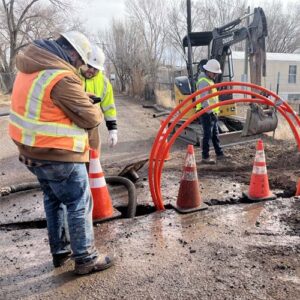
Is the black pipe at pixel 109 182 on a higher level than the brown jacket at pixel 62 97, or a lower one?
lower

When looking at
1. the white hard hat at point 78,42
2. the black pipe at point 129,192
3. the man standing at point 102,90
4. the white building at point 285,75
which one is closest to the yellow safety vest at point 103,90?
the man standing at point 102,90

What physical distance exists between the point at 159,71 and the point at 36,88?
26.0 meters

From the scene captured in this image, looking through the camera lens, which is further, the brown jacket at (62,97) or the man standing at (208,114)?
the man standing at (208,114)

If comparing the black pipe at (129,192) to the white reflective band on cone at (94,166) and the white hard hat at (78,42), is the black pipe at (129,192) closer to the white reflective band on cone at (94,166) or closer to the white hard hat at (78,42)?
the white reflective band on cone at (94,166)

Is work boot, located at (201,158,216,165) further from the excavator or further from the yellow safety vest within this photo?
the yellow safety vest

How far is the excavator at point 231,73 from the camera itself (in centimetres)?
746

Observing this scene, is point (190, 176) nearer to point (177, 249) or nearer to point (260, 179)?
point (260, 179)

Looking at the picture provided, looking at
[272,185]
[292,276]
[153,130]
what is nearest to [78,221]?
[292,276]

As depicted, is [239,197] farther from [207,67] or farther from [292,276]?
[207,67]

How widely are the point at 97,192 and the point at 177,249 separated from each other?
1.28 m

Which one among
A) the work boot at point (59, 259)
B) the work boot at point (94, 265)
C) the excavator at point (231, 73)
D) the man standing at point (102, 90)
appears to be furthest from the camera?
the excavator at point (231, 73)

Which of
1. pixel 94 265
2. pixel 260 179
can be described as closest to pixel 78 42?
pixel 94 265

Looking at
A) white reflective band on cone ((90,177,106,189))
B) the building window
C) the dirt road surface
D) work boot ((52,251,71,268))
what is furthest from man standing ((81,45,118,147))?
the building window

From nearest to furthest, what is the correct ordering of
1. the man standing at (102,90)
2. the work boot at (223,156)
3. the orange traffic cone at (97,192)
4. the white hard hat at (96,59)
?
the white hard hat at (96,59)
the man standing at (102,90)
the orange traffic cone at (97,192)
the work boot at (223,156)
